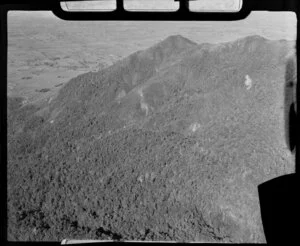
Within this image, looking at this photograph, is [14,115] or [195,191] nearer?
A: [195,191]

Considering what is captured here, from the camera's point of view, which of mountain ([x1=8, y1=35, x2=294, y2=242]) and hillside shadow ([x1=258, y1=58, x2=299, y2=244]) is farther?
mountain ([x1=8, y1=35, x2=294, y2=242])

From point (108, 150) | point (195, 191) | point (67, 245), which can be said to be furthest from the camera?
point (108, 150)

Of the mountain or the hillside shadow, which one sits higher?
the hillside shadow

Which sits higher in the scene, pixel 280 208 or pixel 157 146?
pixel 280 208

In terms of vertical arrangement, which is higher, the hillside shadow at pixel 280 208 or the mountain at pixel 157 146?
the hillside shadow at pixel 280 208

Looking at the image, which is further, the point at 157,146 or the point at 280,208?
the point at 157,146

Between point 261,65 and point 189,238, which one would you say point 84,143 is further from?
point 261,65

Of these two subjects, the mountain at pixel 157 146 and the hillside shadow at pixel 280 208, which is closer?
the hillside shadow at pixel 280 208

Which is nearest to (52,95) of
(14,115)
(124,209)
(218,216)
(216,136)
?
(14,115)
